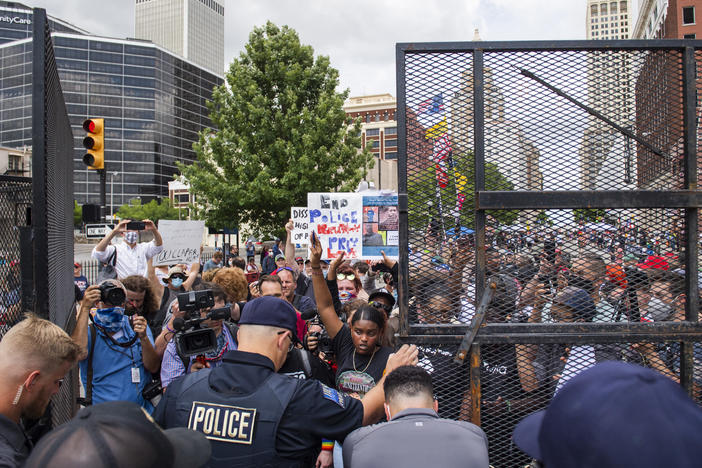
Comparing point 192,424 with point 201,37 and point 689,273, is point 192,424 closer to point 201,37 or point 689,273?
point 689,273

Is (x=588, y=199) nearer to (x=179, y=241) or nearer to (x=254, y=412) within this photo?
(x=254, y=412)

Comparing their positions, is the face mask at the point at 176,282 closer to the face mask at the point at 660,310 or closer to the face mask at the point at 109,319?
the face mask at the point at 109,319

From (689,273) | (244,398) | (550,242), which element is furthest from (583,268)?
(244,398)

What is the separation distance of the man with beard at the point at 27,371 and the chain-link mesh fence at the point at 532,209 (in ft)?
5.23

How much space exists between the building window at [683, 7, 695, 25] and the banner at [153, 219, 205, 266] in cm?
5015

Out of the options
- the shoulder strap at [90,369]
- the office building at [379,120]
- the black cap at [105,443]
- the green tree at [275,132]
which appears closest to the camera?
the black cap at [105,443]

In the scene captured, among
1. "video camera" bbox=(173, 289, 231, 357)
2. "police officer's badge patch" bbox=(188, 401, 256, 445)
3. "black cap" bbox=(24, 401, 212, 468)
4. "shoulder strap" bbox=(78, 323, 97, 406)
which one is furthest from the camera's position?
"shoulder strap" bbox=(78, 323, 97, 406)

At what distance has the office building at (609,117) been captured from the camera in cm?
249

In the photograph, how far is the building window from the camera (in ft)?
142

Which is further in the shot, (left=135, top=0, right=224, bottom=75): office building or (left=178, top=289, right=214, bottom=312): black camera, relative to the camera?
(left=135, top=0, right=224, bottom=75): office building

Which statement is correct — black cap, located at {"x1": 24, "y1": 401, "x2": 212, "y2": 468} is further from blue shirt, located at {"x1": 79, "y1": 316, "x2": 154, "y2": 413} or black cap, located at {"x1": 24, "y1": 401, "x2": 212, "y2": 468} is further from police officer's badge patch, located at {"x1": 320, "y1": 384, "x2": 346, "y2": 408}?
blue shirt, located at {"x1": 79, "y1": 316, "x2": 154, "y2": 413}

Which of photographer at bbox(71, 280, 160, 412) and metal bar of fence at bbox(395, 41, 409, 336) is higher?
metal bar of fence at bbox(395, 41, 409, 336)

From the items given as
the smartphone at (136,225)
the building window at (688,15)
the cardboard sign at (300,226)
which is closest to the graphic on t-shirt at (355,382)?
the smartphone at (136,225)

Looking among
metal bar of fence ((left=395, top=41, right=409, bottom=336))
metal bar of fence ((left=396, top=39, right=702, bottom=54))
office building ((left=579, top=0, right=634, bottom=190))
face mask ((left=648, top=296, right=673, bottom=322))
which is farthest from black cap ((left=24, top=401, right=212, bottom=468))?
face mask ((left=648, top=296, right=673, bottom=322))
